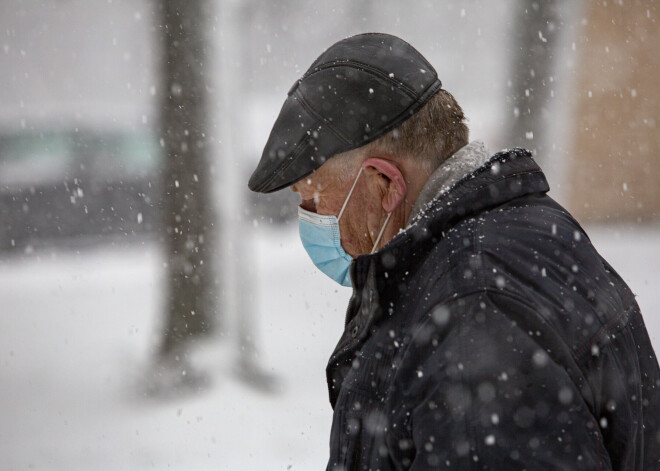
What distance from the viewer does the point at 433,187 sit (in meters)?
1.54

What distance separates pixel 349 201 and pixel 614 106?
8789 millimetres

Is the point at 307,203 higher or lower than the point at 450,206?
higher

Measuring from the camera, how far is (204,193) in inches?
241

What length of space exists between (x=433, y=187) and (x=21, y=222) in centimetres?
1043

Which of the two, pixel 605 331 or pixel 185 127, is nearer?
pixel 605 331

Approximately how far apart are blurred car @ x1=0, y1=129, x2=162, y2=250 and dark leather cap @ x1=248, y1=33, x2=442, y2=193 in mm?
7708

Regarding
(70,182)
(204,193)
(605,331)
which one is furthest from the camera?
(70,182)

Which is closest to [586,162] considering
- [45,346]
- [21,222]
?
[45,346]

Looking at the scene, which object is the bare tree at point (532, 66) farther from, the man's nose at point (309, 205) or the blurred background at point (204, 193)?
the man's nose at point (309, 205)

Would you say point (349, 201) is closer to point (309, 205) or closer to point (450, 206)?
point (309, 205)

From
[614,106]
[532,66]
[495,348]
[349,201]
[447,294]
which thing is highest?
[614,106]

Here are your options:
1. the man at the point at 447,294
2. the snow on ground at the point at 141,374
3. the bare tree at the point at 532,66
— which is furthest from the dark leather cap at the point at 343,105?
the bare tree at the point at 532,66

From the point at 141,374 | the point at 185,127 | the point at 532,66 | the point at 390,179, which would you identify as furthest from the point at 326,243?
the point at 532,66

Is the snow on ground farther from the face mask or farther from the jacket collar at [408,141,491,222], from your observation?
the jacket collar at [408,141,491,222]
